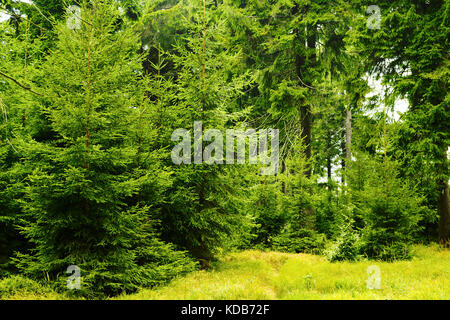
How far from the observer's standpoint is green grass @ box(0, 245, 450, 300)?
18.1ft

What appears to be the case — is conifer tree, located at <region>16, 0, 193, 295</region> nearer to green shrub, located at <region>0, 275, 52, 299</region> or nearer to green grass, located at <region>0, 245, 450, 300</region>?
green shrub, located at <region>0, 275, 52, 299</region>

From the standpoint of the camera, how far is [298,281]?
741cm

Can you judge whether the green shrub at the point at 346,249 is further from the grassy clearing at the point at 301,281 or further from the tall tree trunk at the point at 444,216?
the tall tree trunk at the point at 444,216

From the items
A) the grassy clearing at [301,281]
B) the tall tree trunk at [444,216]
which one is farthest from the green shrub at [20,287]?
the tall tree trunk at [444,216]

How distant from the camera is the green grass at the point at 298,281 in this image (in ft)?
18.1

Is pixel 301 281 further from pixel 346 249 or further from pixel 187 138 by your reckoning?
pixel 187 138

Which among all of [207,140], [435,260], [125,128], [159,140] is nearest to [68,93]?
[125,128]

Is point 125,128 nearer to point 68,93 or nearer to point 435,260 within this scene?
point 68,93

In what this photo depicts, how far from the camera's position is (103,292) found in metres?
6.04

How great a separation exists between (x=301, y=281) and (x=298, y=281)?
3.1 inches

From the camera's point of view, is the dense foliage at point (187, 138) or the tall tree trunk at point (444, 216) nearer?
the dense foliage at point (187, 138)

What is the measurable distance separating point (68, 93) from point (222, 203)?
199 inches

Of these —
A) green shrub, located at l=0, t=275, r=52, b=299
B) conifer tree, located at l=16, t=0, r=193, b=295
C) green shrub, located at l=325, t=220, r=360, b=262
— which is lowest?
green shrub, located at l=325, t=220, r=360, b=262

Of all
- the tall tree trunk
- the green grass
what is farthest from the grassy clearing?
the tall tree trunk
